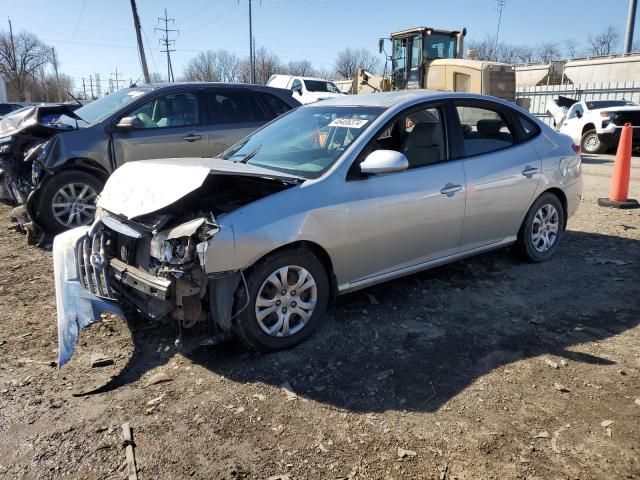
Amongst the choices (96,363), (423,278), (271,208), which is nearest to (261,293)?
(271,208)

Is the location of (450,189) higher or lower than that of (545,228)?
higher

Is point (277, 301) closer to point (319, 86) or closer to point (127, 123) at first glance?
point (127, 123)

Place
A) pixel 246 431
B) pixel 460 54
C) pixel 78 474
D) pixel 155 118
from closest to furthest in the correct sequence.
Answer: pixel 78 474 → pixel 246 431 → pixel 155 118 → pixel 460 54

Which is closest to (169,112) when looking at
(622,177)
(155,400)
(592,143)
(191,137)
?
(191,137)

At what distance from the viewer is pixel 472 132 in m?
4.80

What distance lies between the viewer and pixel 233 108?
7488 millimetres

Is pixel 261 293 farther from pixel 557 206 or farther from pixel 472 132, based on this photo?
pixel 557 206

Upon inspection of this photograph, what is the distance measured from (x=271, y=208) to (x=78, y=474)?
6.03 ft

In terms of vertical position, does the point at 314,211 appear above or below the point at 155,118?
below

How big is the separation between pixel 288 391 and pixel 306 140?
6.96 feet

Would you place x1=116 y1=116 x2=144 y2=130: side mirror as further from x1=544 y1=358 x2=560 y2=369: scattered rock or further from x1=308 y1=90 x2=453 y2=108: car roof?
x1=544 y1=358 x2=560 y2=369: scattered rock

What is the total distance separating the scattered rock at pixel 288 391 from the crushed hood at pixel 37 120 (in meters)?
4.89

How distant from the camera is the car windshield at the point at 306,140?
13.2 feet

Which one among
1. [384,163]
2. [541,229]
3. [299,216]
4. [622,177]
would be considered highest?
[384,163]
